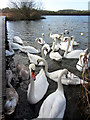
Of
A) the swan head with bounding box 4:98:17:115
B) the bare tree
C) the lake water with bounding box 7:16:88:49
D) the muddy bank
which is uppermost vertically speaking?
the bare tree

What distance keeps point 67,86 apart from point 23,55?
15.2 feet

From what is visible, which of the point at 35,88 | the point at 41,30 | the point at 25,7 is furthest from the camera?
the point at 25,7

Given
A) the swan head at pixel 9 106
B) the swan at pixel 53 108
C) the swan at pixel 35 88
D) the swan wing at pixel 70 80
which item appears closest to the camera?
the swan at pixel 53 108

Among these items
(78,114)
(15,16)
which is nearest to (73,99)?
(78,114)

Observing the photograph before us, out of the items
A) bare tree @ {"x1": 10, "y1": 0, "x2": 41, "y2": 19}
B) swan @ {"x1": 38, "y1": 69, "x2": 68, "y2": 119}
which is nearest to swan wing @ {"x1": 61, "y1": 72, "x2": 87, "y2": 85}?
swan @ {"x1": 38, "y1": 69, "x2": 68, "y2": 119}

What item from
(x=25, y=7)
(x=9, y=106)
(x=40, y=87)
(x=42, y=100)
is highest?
(x=25, y=7)

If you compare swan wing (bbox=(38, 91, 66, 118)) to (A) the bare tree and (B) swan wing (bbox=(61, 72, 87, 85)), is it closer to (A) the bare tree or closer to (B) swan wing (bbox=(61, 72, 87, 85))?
(B) swan wing (bbox=(61, 72, 87, 85))

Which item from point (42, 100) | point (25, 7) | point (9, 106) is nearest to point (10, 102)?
point (9, 106)

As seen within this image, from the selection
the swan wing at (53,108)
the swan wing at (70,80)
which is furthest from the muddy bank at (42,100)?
the swan wing at (53,108)

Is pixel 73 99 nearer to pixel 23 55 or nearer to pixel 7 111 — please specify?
pixel 7 111

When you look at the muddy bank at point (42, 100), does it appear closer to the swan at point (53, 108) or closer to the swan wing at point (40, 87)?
the swan wing at point (40, 87)

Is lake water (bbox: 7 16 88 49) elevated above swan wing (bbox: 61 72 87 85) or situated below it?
above

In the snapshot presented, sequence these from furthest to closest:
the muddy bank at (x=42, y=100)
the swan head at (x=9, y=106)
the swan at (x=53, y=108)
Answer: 1. the muddy bank at (x=42, y=100)
2. the swan head at (x=9, y=106)
3. the swan at (x=53, y=108)

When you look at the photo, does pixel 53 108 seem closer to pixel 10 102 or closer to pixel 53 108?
pixel 53 108
